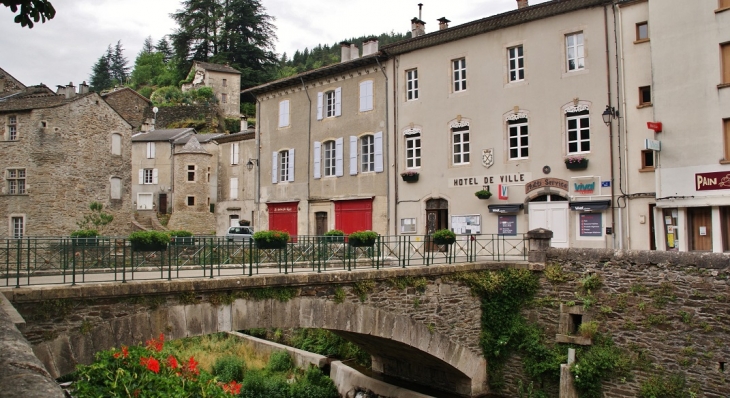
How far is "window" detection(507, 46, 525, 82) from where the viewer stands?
712 inches

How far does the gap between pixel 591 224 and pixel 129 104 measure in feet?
153

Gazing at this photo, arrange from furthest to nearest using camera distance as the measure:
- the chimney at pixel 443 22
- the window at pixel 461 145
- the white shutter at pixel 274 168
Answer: the white shutter at pixel 274 168, the chimney at pixel 443 22, the window at pixel 461 145

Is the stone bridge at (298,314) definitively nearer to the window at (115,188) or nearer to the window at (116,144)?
the window at (115,188)

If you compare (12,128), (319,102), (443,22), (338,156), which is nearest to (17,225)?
(12,128)

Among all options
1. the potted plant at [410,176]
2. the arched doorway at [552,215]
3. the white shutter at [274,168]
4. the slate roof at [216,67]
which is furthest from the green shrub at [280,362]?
the slate roof at [216,67]

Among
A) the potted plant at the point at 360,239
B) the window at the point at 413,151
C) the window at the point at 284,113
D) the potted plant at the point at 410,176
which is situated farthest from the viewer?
the window at the point at 284,113

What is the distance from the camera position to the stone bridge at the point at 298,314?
779cm

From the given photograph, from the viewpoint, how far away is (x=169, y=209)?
40750 millimetres

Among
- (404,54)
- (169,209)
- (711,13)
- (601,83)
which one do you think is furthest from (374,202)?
(169,209)

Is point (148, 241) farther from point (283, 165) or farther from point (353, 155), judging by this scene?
point (283, 165)

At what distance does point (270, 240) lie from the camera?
1080 cm

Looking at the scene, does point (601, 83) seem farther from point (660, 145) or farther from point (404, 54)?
point (404, 54)

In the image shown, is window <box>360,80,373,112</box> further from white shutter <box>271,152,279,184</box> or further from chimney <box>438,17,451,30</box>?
white shutter <box>271,152,279,184</box>

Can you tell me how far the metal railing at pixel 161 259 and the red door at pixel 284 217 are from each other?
38.3 ft
